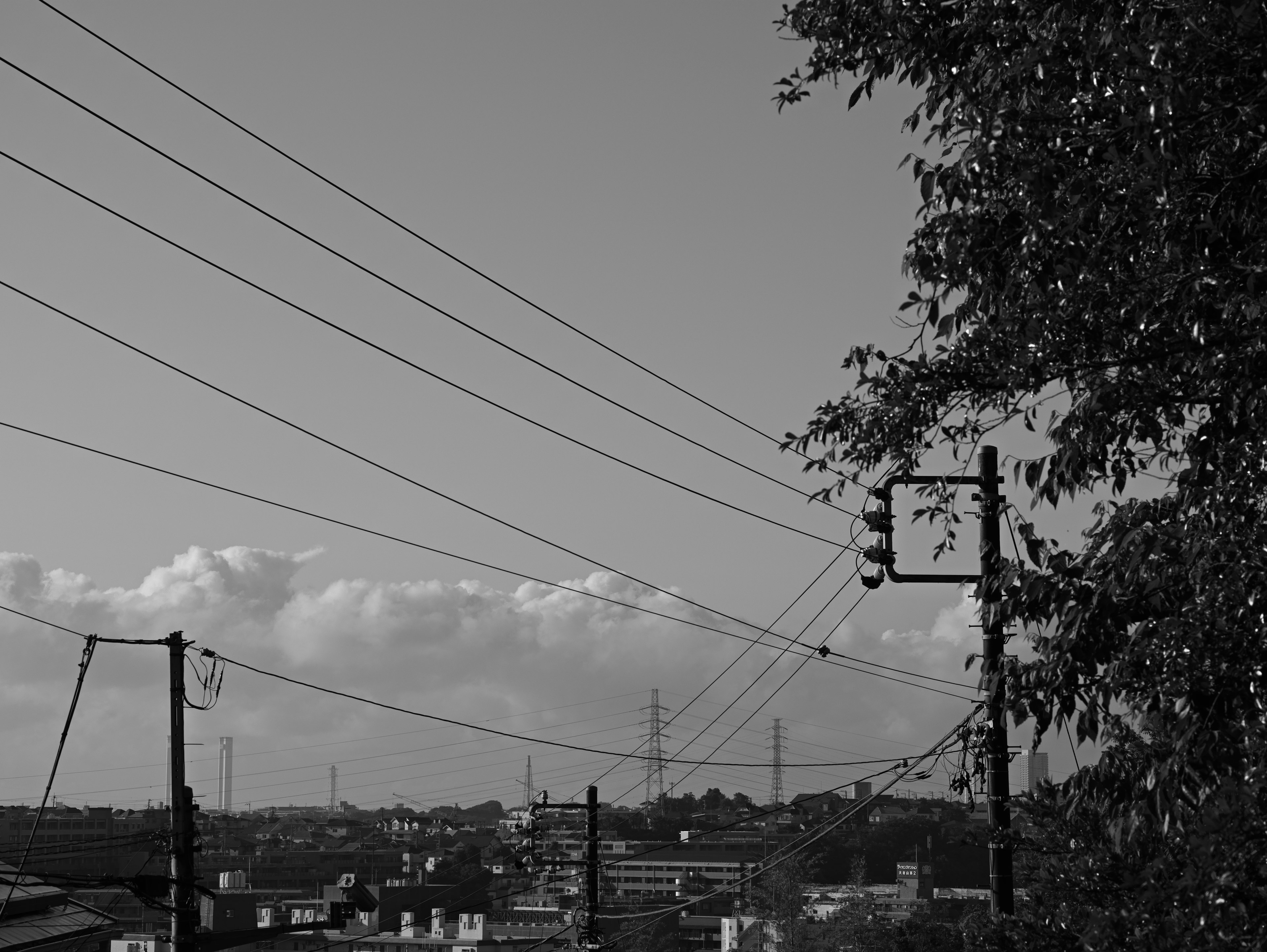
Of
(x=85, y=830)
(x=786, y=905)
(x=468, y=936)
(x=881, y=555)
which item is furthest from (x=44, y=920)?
(x=85, y=830)

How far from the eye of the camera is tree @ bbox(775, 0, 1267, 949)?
5.65m

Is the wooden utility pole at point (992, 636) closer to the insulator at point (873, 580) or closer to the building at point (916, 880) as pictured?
Result: the insulator at point (873, 580)

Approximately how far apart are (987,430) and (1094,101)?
184cm

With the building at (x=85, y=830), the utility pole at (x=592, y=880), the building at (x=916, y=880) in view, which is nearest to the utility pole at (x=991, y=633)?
the utility pole at (x=592, y=880)

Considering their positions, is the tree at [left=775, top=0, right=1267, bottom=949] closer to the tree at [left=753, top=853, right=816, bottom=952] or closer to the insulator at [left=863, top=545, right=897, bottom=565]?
the insulator at [left=863, top=545, right=897, bottom=565]

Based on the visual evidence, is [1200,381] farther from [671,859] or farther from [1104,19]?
[671,859]

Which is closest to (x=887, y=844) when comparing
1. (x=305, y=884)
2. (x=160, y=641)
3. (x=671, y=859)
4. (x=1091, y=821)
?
(x=671, y=859)

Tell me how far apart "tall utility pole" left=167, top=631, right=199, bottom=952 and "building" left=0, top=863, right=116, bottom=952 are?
1307 millimetres

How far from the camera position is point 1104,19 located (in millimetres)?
6156

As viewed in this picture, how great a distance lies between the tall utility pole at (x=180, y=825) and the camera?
20859mm

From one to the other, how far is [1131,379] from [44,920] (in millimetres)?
20562

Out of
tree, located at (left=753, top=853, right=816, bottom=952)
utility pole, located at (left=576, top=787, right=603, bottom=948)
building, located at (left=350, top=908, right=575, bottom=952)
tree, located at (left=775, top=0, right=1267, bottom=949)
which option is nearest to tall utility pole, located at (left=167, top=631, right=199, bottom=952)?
utility pole, located at (left=576, top=787, right=603, bottom=948)

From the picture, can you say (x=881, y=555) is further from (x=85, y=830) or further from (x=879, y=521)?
(x=85, y=830)

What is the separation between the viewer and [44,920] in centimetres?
2153
